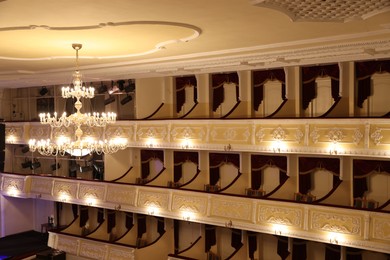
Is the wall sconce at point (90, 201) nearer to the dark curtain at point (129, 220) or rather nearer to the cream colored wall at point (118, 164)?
the cream colored wall at point (118, 164)

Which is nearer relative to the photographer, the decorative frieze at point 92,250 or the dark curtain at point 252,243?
the dark curtain at point 252,243

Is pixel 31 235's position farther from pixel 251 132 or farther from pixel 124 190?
pixel 251 132

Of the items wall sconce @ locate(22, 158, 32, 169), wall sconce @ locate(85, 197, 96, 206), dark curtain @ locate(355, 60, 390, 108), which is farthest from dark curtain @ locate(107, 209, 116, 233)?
dark curtain @ locate(355, 60, 390, 108)

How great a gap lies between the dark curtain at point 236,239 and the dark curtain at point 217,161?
Result: 1627 mm

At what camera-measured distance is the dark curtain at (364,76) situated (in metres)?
10.4

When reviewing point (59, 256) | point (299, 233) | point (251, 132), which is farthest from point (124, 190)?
point (299, 233)

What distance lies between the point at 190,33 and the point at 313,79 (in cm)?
559

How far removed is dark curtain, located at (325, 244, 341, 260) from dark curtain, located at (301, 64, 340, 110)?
3.67 m

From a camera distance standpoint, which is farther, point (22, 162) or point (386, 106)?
point (22, 162)

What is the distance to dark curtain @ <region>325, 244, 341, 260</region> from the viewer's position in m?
11.0

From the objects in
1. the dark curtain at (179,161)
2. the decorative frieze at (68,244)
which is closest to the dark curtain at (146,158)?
the dark curtain at (179,161)

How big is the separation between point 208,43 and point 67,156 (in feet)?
37.3

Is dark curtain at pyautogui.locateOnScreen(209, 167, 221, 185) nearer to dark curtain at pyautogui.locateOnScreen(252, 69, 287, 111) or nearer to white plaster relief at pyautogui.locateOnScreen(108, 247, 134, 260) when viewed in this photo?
dark curtain at pyautogui.locateOnScreen(252, 69, 287, 111)

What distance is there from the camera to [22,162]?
61.3 ft
